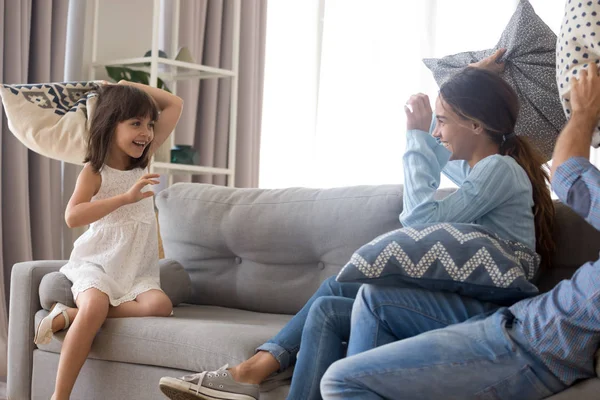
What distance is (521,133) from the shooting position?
6.74ft

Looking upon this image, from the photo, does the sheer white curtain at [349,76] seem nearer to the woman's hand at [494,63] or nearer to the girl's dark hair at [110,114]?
the girl's dark hair at [110,114]

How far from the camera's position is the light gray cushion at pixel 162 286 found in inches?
93.1

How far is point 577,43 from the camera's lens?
1.57 meters

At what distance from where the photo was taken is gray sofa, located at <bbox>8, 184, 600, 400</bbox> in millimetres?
2000

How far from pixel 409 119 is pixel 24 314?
1301 millimetres

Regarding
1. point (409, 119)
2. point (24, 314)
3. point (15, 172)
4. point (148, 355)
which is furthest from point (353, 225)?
point (15, 172)

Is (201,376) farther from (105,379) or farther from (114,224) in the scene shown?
(114,224)

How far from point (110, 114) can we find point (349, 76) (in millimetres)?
2336

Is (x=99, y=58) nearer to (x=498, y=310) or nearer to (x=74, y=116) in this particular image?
(x=74, y=116)

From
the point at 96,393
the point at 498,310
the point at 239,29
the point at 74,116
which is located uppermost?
the point at 239,29

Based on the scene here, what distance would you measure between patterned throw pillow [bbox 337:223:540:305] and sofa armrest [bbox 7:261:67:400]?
47.6 inches

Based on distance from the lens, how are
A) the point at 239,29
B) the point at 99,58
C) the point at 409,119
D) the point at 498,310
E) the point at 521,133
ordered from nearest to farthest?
the point at 498,310, the point at 409,119, the point at 521,133, the point at 99,58, the point at 239,29

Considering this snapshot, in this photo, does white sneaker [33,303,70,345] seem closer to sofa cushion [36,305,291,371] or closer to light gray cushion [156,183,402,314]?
sofa cushion [36,305,291,371]

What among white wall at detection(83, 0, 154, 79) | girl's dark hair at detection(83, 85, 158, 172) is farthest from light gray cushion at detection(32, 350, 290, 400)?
white wall at detection(83, 0, 154, 79)
